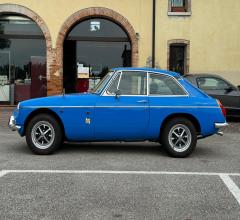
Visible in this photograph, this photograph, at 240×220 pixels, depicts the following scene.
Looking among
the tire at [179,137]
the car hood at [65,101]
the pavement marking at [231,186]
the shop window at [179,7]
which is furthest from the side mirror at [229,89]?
the pavement marking at [231,186]

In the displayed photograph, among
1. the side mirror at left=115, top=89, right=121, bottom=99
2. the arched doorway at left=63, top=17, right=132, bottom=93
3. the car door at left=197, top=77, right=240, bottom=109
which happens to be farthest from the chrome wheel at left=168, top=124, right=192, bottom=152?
the arched doorway at left=63, top=17, right=132, bottom=93

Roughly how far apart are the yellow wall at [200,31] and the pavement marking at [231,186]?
11.8 meters

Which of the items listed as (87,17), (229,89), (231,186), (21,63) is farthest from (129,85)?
(21,63)

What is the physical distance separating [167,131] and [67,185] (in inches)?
112

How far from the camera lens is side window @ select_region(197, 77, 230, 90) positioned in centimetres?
1504

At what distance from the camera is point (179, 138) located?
8672 millimetres

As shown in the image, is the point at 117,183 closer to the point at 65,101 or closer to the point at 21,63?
the point at 65,101

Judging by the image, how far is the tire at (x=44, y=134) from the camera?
8.56m

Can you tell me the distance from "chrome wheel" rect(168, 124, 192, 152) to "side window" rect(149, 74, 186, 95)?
25.7 inches

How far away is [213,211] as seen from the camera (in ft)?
17.3

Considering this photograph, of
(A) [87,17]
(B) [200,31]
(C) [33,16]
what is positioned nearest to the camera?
(C) [33,16]

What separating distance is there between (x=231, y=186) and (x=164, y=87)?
2884mm

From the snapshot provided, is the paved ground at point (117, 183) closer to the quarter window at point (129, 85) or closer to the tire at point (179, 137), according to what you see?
the tire at point (179, 137)

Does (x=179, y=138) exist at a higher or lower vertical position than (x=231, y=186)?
higher
